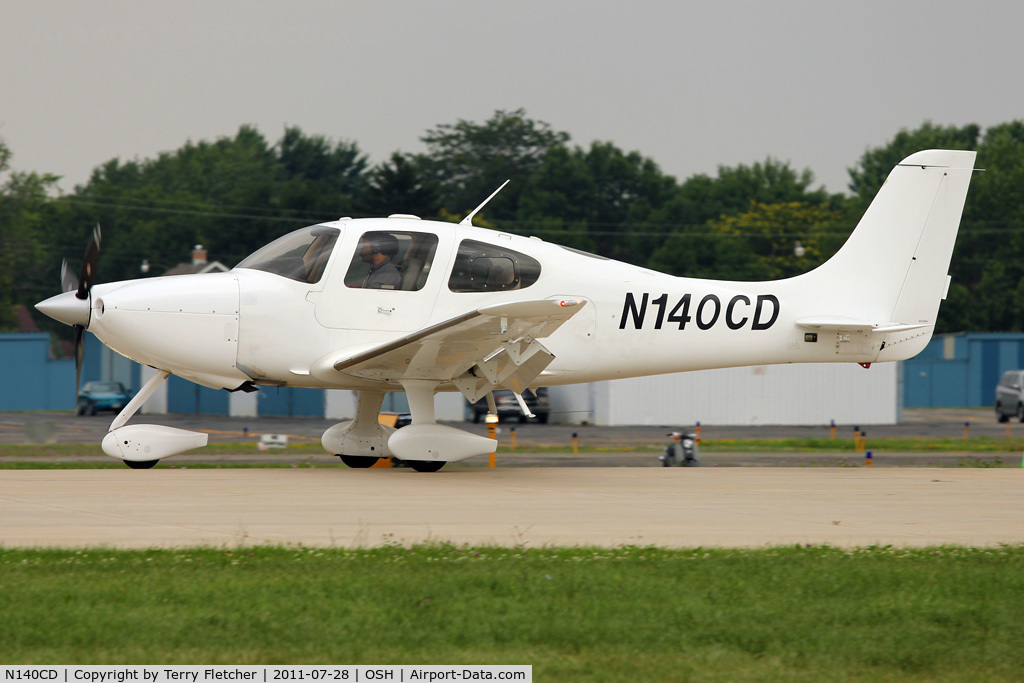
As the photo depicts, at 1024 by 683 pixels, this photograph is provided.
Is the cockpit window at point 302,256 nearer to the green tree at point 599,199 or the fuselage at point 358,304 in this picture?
the fuselage at point 358,304

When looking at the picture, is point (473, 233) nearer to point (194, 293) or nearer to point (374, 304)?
point (374, 304)

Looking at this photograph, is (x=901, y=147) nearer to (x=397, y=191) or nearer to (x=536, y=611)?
(x=397, y=191)

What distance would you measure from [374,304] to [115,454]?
317 centimetres

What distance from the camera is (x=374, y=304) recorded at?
1184 cm

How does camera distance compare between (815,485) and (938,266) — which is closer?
(815,485)

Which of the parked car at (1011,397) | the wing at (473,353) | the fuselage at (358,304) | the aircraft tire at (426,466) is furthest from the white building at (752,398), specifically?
the wing at (473,353)

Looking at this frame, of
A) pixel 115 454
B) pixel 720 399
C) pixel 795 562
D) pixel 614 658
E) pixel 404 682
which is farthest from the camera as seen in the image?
pixel 720 399

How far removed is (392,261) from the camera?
11.8m

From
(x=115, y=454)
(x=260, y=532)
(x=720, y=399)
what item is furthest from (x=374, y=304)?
(x=720, y=399)

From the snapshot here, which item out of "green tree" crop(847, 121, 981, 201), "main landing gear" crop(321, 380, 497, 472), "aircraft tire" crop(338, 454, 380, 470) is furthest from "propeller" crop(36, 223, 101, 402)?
"green tree" crop(847, 121, 981, 201)

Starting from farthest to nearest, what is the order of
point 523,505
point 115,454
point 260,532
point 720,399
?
1. point 720,399
2. point 115,454
3. point 523,505
4. point 260,532

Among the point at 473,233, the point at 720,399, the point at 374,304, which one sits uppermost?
the point at 473,233

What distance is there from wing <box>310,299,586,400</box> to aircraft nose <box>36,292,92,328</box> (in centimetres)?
240
